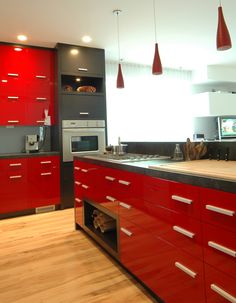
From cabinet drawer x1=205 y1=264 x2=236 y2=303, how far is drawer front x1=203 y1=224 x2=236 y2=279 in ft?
0.09

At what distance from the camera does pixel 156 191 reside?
1500mm

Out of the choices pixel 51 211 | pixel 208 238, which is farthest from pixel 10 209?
pixel 208 238

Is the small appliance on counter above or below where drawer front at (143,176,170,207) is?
above

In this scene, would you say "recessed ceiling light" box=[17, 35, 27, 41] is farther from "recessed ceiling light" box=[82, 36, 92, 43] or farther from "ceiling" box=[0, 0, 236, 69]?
"recessed ceiling light" box=[82, 36, 92, 43]

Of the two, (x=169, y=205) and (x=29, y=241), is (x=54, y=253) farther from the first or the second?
(x=169, y=205)

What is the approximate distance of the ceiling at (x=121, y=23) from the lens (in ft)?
9.46

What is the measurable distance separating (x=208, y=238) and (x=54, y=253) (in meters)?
1.67

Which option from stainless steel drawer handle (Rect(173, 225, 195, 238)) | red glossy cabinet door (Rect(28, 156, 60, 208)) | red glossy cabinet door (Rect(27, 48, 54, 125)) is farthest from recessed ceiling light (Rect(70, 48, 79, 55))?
stainless steel drawer handle (Rect(173, 225, 195, 238))

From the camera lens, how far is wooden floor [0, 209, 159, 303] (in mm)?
1714

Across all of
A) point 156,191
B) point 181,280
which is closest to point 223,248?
point 181,280

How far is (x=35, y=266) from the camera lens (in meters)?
2.14

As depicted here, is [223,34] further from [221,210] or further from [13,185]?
[13,185]

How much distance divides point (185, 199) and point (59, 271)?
133cm

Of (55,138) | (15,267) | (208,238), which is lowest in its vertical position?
(15,267)
